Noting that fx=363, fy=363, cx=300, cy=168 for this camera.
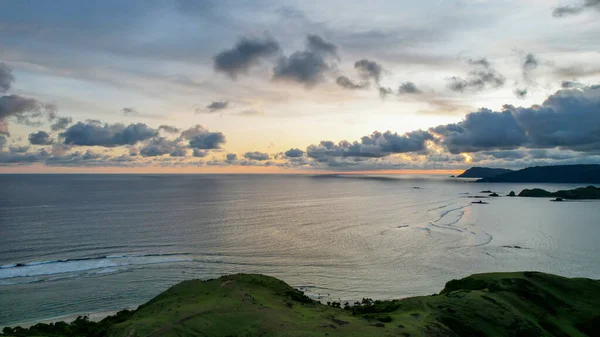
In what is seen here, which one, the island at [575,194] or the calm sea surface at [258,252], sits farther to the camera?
the island at [575,194]

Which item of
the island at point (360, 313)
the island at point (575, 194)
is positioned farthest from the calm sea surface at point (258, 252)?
the island at point (575, 194)

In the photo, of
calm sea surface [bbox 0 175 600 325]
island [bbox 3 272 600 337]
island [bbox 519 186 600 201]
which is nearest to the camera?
island [bbox 3 272 600 337]

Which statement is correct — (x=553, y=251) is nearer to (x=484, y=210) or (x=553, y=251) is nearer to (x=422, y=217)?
(x=422, y=217)

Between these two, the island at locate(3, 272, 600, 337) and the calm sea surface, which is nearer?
the island at locate(3, 272, 600, 337)

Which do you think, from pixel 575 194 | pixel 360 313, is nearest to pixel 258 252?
pixel 360 313

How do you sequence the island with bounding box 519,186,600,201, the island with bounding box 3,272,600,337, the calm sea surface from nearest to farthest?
the island with bounding box 3,272,600,337 < the calm sea surface < the island with bounding box 519,186,600,201

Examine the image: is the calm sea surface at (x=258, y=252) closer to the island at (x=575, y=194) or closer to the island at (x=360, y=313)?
the island at (x=360, y=313)

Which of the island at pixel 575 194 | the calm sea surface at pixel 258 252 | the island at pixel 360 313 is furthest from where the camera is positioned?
the island at pixel 575 194

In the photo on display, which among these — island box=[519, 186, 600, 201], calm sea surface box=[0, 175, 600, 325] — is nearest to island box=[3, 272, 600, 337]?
calm sea surface box=[0, 175, 600, 325]

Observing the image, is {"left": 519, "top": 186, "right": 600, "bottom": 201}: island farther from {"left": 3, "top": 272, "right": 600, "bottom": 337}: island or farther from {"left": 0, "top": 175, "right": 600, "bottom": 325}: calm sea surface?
{"left": 3, "top": 272, "right": 600, "bottom": 337}: island
